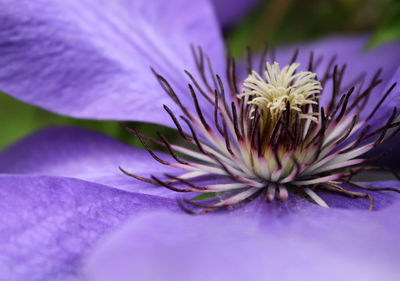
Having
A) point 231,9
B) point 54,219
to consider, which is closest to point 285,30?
point 231,9

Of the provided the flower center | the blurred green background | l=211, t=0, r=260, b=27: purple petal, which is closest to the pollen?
the flower center

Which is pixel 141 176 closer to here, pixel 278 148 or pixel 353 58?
pixel 278 148

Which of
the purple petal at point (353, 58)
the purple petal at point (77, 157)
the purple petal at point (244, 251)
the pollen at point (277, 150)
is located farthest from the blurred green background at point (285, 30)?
the purple petal at point (244, 251)

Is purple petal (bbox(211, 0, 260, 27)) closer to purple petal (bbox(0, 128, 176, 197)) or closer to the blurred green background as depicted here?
the blurred green background

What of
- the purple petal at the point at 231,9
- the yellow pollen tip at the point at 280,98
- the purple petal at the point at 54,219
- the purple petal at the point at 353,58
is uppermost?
the purple petal at the point at 231,9

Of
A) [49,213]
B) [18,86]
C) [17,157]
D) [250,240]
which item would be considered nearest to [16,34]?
[18,86]

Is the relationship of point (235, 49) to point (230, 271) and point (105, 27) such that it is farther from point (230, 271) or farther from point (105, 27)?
point (230, 271)

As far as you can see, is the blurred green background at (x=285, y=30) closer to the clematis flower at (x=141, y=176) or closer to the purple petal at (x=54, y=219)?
the clematis flower at (x=141, y=176)
